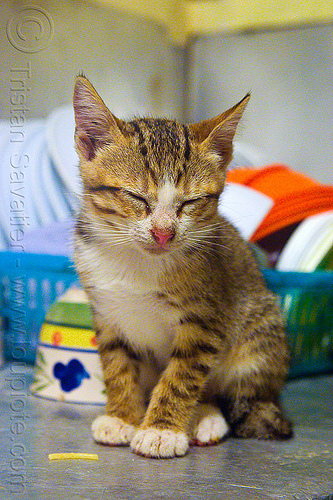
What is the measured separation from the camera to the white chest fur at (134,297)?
0.92 meters

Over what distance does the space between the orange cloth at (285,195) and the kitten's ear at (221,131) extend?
21.8 inches

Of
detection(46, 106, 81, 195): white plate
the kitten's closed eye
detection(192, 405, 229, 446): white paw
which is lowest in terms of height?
detection(192, 405, 229, 446): white paw

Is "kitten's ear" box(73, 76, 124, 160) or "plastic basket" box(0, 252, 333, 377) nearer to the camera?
"kitten's ear" box(73, 76, 124, 160)

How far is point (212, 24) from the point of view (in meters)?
2.03

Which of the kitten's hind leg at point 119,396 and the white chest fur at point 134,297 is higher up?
the white chest fur at point 134,297

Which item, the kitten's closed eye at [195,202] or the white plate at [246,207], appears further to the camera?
the white plate at [246,207]

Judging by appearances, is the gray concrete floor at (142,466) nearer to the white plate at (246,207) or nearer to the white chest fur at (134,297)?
the white chest fur at (134,297)

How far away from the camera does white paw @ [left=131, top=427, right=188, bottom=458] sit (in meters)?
0.87

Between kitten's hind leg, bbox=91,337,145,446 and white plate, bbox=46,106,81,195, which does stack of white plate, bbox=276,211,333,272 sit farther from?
white plate, bbox=46,106,81,195

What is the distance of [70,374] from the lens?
A: 1140mm

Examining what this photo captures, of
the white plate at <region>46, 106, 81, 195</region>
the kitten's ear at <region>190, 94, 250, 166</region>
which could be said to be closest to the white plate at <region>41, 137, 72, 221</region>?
the white plate at <region>46, 106, 81, 195</region>
